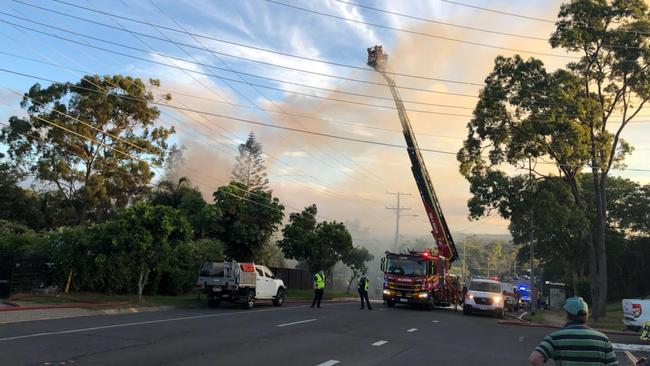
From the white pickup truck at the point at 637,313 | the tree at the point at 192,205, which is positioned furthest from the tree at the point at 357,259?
the white pickup truck at the point at 637,313

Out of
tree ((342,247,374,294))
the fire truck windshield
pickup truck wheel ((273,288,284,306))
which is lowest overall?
pickup truck wheel ((273,288,284,306))

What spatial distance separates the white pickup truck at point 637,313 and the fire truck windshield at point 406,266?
10.8 m

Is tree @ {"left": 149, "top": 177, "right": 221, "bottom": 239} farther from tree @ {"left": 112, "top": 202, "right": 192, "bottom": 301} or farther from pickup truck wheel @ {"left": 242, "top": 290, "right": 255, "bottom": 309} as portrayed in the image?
tree @ {"left": 112, "top": 202, "right": 192, "bottom": 301}

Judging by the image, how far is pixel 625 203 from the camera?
5188cm

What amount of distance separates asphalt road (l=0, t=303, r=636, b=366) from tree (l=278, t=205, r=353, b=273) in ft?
72.5

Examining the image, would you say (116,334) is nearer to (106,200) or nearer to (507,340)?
(507,340)

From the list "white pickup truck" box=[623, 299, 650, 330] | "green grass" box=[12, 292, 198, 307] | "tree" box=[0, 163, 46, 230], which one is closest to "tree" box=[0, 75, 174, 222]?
"tree" box=[0, 163, 46, 230]

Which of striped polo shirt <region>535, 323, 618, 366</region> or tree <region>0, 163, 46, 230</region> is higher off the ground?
tree <region>0, 163, 46, 230</region>

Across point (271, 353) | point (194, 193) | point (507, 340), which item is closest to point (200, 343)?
point (271, 353)

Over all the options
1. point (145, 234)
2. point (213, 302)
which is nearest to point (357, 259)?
point (213, 302)

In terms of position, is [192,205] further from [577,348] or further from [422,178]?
[577,348]

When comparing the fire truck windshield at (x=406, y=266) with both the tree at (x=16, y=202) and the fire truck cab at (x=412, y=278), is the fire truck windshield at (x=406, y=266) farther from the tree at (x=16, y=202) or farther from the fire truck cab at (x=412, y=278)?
the tree at (x=16, y=202)

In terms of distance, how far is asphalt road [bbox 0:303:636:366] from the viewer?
955cm

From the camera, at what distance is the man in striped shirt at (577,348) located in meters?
4.45
